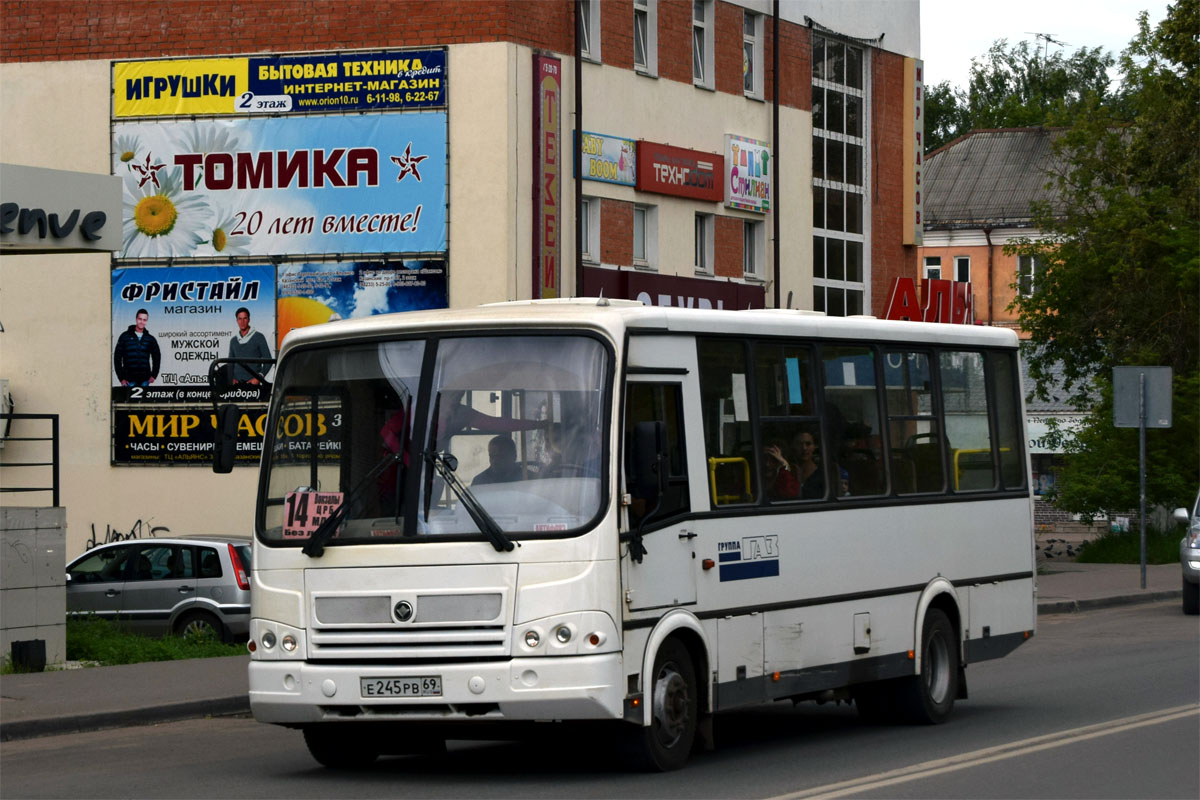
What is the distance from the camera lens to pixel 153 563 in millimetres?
21938

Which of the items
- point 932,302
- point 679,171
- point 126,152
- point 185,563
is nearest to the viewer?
point 185,563

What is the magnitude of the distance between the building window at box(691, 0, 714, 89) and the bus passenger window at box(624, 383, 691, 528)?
24.5 m

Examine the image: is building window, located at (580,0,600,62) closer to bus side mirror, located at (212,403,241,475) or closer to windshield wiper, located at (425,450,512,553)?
bus side mirror, located at (212,403,241,475)

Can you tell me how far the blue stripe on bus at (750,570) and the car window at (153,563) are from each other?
1134 cm

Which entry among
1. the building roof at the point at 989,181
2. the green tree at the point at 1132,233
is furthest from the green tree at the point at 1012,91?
the green tree at the point at 1132,233

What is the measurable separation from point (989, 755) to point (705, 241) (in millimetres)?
24226

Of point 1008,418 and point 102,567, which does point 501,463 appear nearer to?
point 1008,418

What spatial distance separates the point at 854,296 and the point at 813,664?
92.6 feet

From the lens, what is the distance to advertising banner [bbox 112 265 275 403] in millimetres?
31422

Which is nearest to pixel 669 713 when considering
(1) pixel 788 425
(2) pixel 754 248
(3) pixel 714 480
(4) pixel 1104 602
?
(3) pixel 714 480

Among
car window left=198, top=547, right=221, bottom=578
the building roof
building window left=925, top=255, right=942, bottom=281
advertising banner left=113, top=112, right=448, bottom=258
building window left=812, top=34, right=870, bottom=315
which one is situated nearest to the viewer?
car window left=198, top=547, right=221, bottom=578

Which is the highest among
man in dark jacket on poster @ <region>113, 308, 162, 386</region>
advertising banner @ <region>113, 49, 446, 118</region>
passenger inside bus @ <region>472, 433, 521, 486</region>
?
advertising banner @ <region>113, 49, 446, 118</region>

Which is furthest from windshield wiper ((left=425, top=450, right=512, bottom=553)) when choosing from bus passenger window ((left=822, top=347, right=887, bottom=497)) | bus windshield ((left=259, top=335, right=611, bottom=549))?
Answer: bus passenger window ((left=822, top=347, right=887, bottom=497))

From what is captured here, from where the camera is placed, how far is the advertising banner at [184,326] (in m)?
31.4
